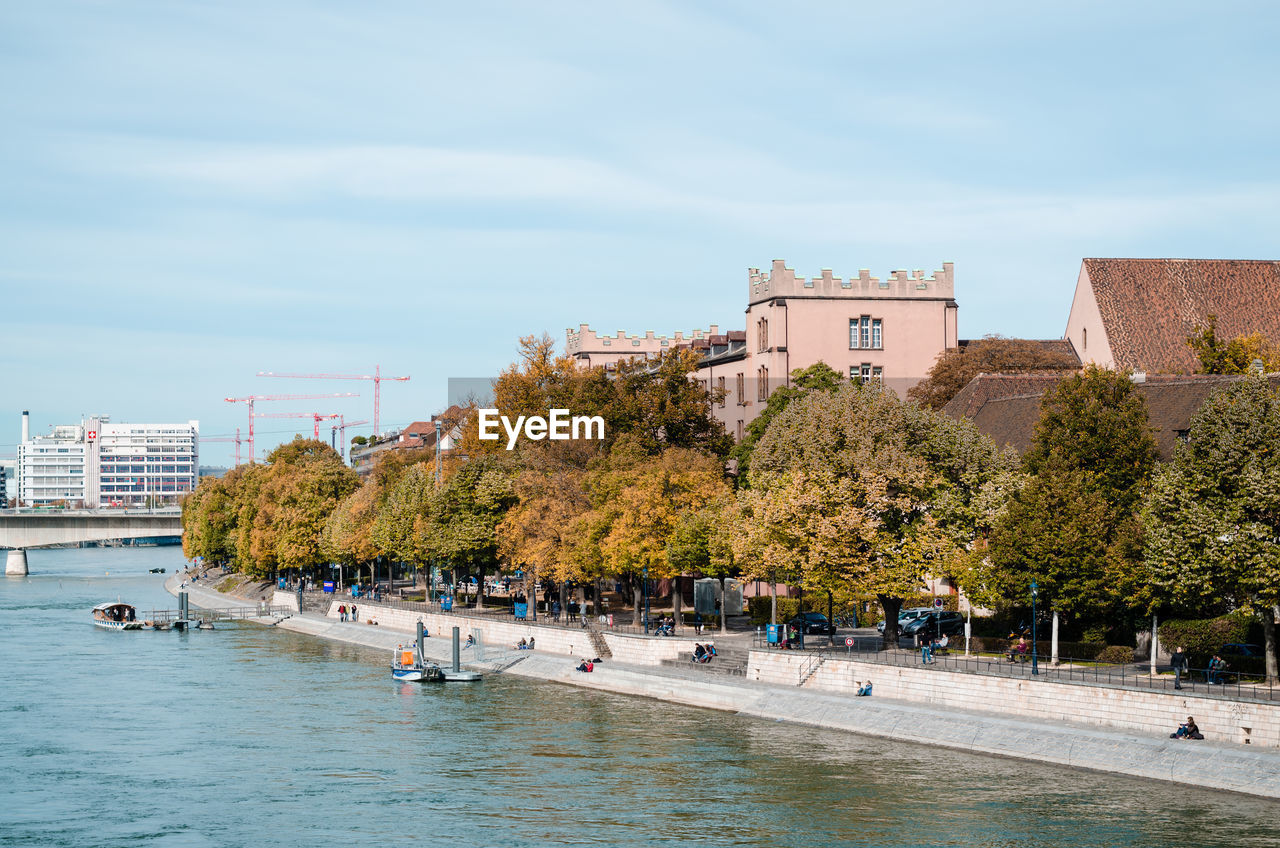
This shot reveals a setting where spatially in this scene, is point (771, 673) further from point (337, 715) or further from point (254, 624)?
point (254, 624)

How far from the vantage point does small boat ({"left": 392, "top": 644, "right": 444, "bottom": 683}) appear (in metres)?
86.8

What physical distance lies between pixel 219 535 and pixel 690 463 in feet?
365

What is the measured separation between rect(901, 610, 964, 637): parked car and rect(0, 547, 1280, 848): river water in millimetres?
14333

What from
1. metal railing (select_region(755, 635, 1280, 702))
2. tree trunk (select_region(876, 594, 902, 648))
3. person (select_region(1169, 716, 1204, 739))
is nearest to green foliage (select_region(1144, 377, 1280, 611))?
metal railing (select_region(755, 635, 1280, 702))

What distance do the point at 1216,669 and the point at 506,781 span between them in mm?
28373

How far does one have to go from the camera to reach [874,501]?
71.3 meters

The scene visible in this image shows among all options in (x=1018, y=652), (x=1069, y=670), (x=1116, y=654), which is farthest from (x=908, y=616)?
(x=1069, y=670)

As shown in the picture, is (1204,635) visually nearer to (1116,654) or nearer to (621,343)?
(1116,654)

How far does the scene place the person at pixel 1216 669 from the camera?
180 ft

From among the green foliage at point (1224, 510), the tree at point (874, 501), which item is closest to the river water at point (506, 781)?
the green foliage at point (1224, 510)

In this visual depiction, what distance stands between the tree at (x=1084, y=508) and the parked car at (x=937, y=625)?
10.1 meters

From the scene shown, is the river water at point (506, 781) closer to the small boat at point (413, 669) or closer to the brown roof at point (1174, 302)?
the small boat at point (413, 669)

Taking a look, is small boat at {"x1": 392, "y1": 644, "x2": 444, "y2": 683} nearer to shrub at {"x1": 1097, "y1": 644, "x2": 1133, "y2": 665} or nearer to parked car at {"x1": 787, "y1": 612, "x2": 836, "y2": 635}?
parked car at {"x1": 787, "y1": 612, "x2": 836, "y2": 635}


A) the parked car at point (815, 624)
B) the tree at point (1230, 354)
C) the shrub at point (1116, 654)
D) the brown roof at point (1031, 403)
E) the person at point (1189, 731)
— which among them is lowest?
the person at point (1189, 731)
